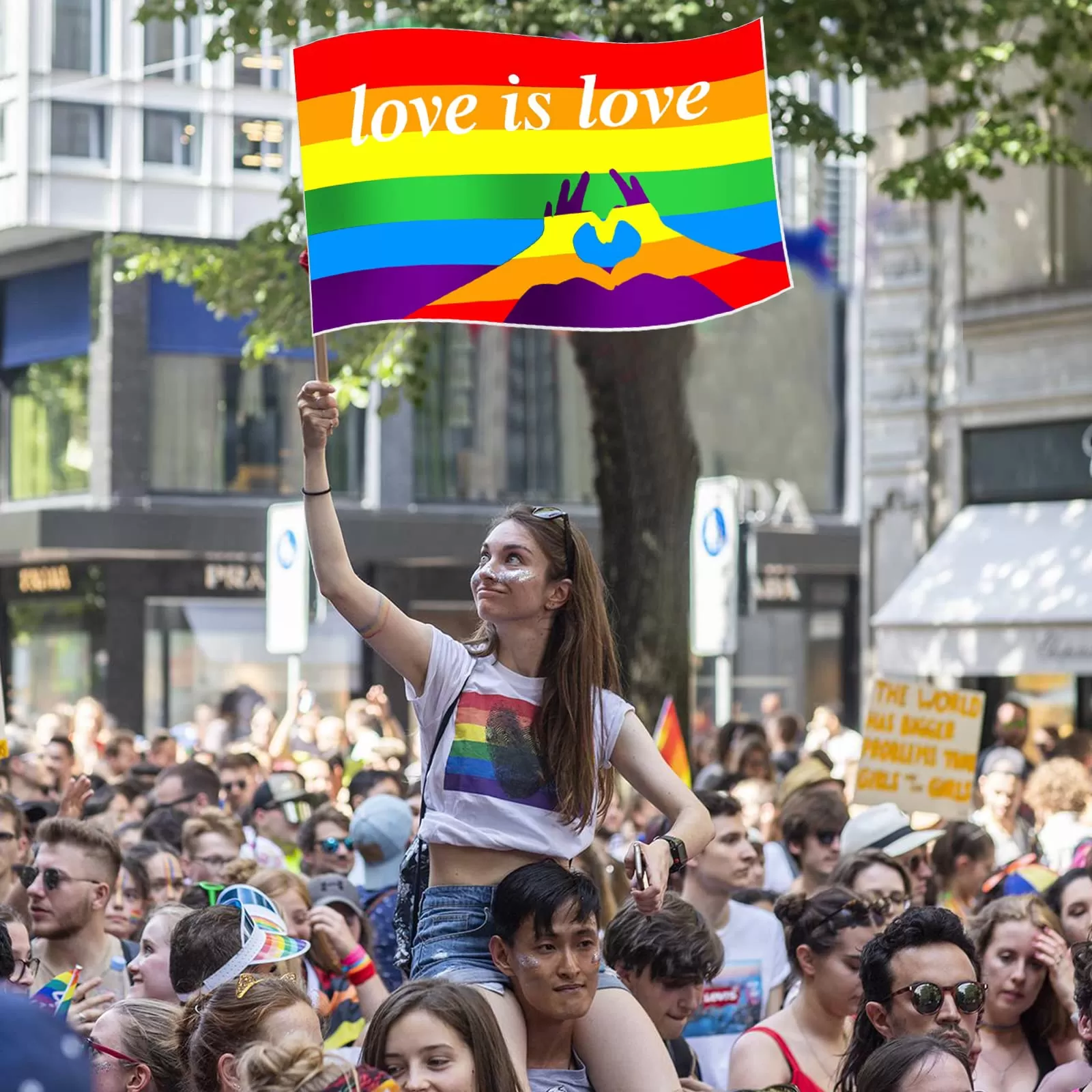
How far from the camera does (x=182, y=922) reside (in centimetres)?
555

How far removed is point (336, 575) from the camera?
457cm

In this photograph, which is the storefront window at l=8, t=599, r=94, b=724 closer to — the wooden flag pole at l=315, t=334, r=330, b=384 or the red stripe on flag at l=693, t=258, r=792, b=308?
the red stripe on flag at l=693, t=258, r=792, b=308

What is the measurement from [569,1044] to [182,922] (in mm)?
1461

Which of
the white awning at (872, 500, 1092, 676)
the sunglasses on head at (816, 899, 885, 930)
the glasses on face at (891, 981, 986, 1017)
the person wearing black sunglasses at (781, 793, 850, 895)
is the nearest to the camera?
the glasses on face at (891, 981, 986, 1017)

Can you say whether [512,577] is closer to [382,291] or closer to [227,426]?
[382,291]

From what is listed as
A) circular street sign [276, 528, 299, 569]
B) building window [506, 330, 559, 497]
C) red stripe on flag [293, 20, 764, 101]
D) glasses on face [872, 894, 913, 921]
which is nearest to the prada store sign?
building window [506, 330, 559, 497]

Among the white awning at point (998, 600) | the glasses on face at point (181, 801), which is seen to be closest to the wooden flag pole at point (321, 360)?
the glasses on face at point (181, 801)

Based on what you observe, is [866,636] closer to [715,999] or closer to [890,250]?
[890,250]

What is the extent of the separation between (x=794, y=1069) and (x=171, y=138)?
2483cm

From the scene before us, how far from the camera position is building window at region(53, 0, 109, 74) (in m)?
28.1

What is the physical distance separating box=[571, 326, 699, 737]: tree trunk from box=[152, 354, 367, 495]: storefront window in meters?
14.6

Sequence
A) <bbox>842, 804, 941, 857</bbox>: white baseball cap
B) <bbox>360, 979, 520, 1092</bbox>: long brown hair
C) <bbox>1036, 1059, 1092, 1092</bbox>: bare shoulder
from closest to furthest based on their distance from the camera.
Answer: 1. <bbox>360, 979, 520, 1092</bbox>: long brown hair
2. <bbox>1036, 1059, 1092, 1092</bbox>: bare shoulder
3. <bbox>842, 804, 941, 857</bbox>: white baseball cap

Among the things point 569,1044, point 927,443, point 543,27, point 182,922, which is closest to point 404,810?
point 182,922

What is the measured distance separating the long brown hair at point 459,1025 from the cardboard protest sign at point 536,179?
209 centimetres
